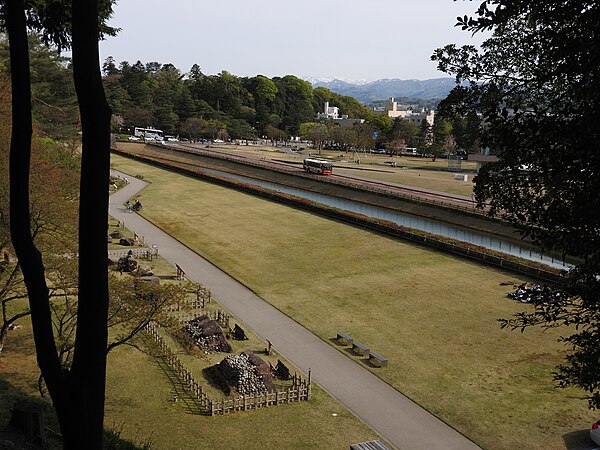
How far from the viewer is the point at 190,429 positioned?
→ 13.1m

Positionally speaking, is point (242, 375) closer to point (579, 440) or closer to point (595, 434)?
point (579, 440)

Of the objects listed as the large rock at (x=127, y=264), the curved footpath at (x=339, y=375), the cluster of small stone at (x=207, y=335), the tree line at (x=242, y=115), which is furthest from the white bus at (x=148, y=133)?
the cluster of small stone at (x=207, y=335)

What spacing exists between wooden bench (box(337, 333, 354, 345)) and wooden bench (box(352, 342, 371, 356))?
241mm

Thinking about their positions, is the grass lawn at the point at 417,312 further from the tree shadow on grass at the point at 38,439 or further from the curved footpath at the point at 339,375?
the tree shadow on grass at the point at 38,439

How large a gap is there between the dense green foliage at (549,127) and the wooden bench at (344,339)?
10925 millimetres

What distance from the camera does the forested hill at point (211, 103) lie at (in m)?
103

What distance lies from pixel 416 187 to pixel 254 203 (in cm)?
1693

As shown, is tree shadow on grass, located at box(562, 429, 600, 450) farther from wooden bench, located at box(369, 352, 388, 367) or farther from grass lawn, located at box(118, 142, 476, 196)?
grass lawn, located at box(118, 142, 476, 196)

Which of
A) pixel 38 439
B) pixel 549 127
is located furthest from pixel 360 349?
pixel 549 127

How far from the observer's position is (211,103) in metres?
114

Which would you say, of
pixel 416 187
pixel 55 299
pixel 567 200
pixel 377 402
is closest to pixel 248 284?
pixel 55 299

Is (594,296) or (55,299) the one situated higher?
(594,296)

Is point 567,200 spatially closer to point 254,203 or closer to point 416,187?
point 254,203

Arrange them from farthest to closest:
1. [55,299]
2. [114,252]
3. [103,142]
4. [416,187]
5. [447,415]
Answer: [416,187]
[114,252]
[55,299]
[447,415]
[103,142]
